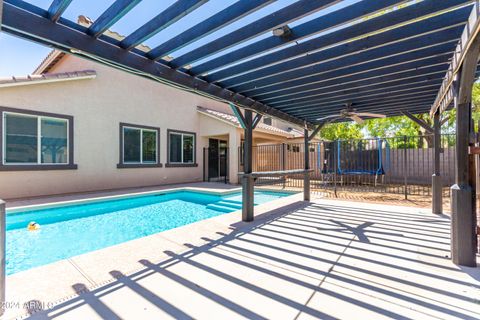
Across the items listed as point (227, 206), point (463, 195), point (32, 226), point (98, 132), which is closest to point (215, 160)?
point (98, 132)

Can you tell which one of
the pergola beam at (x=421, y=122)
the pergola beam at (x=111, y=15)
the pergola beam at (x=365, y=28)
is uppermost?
the pergola beam at (x=365, y=28)

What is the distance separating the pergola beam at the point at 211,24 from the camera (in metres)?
2.37

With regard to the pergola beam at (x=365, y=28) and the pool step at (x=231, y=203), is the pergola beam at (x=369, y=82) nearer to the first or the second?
the pergola beam at (x=365, y=28)

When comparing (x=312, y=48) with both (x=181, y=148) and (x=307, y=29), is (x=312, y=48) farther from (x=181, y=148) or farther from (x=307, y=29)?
(x=181, y=148)

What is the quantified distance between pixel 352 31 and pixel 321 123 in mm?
5506

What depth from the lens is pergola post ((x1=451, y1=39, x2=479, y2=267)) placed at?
9.92 feet

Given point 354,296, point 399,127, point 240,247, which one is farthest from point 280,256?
point 399,127

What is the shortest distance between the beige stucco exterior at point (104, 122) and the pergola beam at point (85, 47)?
692 cm

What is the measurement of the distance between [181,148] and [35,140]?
5927 millimetres

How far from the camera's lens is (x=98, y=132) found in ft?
31.0

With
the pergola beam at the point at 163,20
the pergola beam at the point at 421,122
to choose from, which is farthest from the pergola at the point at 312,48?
the pergola beam at the point at 421,122

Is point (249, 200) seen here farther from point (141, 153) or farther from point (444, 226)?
point (141, 153)

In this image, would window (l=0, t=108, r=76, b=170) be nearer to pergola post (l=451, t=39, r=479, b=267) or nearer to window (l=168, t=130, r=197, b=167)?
window (l=168, t=130, r=197, b=167)

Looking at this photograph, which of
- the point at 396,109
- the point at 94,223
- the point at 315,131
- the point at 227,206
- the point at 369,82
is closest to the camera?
the point at 369,82
